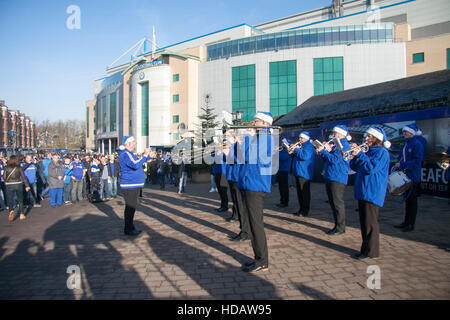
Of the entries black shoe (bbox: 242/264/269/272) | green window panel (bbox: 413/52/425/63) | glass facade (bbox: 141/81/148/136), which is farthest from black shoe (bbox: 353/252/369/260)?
glass facade (bbox: 141/81/148/136)

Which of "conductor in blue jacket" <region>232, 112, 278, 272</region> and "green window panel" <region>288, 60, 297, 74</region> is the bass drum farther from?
"green window panel" <region>288, 60, 297, 74</region>

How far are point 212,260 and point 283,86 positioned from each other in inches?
1529

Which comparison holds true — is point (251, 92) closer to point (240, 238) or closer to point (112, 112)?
point (112, 112)

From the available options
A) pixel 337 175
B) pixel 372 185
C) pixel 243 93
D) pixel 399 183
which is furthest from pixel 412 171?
pixel 243 93

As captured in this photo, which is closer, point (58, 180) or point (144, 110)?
point (58, 180)

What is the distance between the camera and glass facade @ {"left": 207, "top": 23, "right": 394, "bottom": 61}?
126ft

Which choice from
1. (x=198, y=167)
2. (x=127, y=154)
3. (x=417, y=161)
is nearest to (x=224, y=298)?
(x=127, y=154)

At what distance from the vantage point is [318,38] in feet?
129

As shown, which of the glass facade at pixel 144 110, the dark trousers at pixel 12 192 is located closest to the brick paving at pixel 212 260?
the dark trousers at pixel 12 192

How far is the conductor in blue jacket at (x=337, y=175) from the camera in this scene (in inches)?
223

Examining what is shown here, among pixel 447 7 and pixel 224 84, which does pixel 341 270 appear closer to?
pixel 224 84

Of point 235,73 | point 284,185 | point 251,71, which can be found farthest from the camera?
point 235,73

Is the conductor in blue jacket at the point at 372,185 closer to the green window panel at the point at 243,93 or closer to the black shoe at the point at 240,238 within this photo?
the black shoe at the point at 240,238

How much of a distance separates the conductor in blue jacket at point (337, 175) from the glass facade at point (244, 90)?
1410 inches
